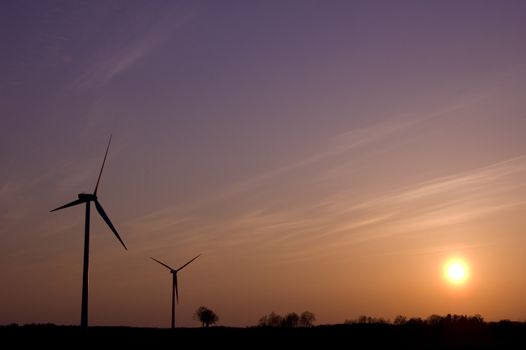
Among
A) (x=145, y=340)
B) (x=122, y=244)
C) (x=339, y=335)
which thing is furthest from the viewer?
(x=339, y=335)

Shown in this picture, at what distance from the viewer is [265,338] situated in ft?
402

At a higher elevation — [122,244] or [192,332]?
[122,244]

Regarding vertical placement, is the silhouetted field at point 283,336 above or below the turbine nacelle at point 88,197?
below

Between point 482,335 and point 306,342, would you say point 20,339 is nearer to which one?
point 306,342

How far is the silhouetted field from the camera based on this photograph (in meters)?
112

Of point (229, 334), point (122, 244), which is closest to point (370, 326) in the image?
point (229, 334)

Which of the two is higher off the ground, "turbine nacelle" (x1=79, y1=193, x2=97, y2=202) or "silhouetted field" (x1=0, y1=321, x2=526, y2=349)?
"turbine nacelle" (x1=79, y1=193, x2=97, y2=202)

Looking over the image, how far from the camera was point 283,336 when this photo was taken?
124m

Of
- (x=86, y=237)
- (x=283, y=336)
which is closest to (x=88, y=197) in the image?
(x=86, y=237)

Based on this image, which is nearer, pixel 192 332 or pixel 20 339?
pixel 20 339

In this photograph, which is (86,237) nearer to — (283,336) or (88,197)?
(88,197)

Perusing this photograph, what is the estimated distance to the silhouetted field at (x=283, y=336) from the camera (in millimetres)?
112500

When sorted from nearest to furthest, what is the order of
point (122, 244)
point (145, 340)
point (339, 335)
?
point (122, 244) → point (145, 340) → point (339, 335)

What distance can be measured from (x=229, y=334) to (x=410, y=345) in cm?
2988
